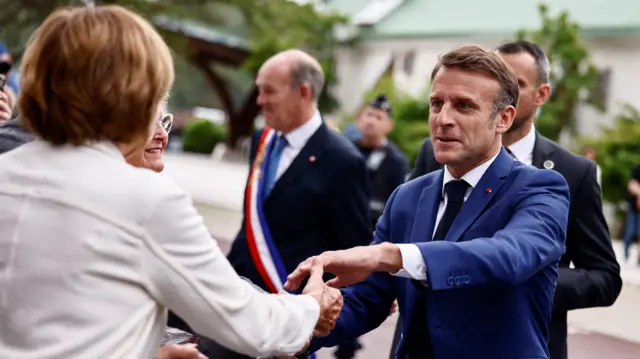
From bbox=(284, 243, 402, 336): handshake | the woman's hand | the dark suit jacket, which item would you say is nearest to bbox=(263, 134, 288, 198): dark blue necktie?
the dark suit jacket

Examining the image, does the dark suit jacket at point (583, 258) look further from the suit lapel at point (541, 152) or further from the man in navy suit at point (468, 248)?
the man in navy suit at point (468, 248)

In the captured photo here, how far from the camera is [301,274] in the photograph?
2.69 m

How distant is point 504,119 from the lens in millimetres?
3027

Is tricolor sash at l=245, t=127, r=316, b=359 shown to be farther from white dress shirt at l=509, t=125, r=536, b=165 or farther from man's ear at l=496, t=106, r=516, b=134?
man's ear at l=496, t=106, r=516, b=134

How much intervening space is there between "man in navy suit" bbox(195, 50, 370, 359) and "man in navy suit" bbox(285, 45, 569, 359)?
1797 mm

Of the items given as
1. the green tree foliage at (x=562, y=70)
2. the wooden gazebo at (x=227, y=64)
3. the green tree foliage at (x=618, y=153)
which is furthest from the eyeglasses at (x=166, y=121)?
the wooden gazebo at (x=227, y=64)

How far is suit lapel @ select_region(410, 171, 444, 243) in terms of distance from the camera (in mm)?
2979

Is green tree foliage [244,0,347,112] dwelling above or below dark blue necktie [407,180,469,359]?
below

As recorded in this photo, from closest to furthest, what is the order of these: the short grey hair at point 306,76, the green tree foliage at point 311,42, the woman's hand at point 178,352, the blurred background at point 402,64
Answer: the woman's hand at point 178,352 → the short grey hair at point 306,76 → the blurred background at point 402,64 → the green tree foliage at point 311,42

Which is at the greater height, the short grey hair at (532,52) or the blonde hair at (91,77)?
the blonde hair at (91,77)

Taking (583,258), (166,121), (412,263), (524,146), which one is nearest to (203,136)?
(524,146)

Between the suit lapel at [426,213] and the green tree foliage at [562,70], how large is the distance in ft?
65.7

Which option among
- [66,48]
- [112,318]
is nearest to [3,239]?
[112,318]

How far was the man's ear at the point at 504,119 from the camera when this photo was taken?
9.83 feet
